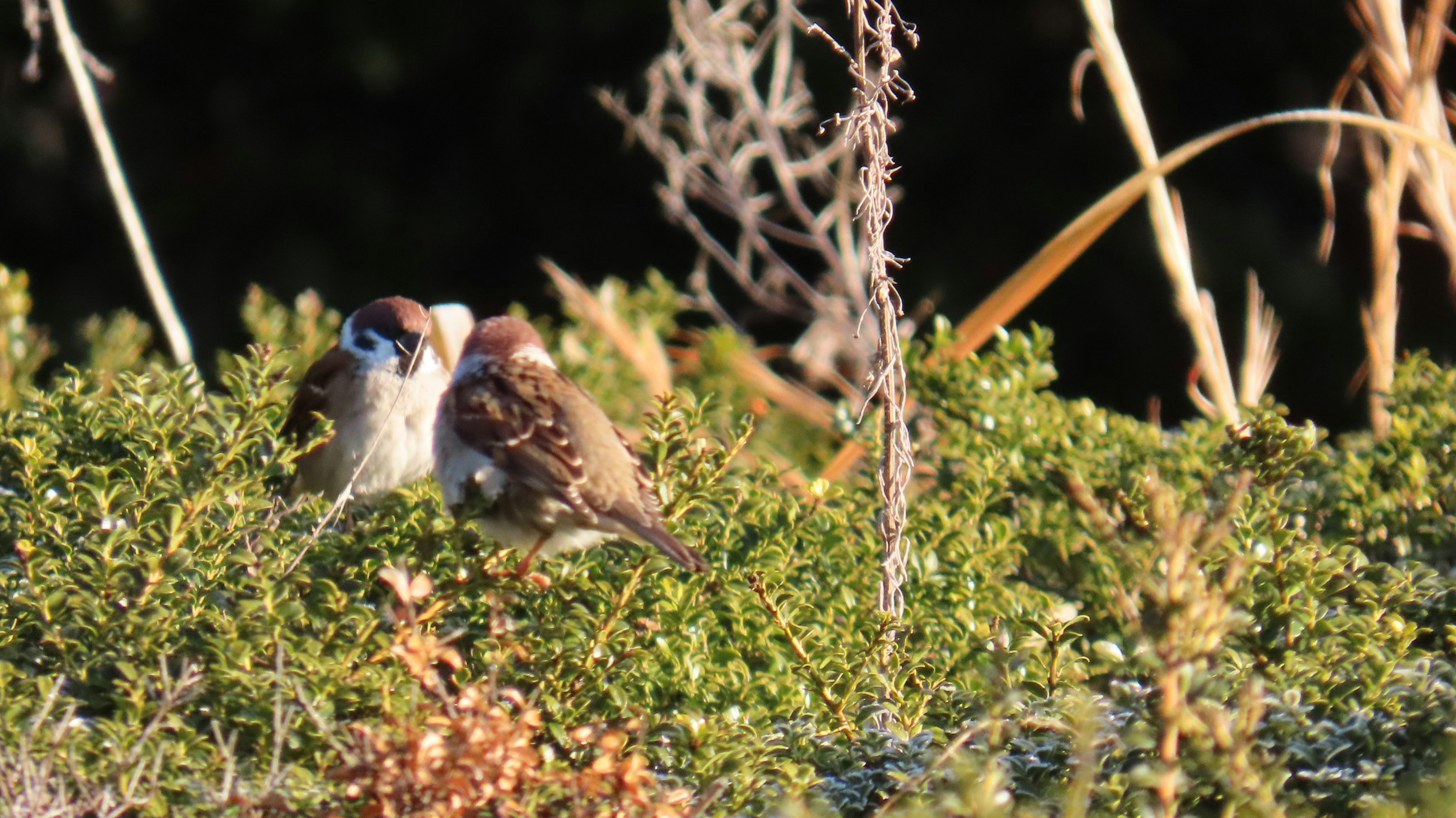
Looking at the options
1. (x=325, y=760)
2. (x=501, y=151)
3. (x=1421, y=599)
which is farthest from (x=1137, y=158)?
(x=325, y=760)

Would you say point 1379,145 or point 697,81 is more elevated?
point 1379,145

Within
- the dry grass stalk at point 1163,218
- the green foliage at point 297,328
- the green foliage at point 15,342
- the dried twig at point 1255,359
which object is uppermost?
the dried twig at point 1255,359

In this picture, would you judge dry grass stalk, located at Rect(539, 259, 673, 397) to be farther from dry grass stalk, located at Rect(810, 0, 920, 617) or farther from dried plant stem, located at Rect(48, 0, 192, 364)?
dry grass stalk, located at Rect(810, 0, 920, 617)

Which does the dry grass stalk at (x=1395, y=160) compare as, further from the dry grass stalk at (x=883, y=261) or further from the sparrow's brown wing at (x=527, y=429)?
the sparrow's brown wing at (x=527, y=429)

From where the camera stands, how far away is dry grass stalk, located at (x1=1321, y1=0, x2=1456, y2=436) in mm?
3275

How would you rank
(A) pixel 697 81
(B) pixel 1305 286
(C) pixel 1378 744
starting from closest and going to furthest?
(C) pixel 1378 744 < (A) pixel 697 81 < (B) pixel 1305 286

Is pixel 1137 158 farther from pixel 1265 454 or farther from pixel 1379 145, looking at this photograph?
pixel 1265 454

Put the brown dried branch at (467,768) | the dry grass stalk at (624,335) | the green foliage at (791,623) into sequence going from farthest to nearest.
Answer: the dry grass stalk at (624,335), the green foliage at (791,623), the brown dried branch at (467,768)

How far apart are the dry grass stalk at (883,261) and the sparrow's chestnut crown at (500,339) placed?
3.37ft

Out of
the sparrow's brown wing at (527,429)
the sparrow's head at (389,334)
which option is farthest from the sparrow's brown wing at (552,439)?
the sparrow's head at (389,334)

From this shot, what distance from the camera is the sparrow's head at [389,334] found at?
11.7 feet

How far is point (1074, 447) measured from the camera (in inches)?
113

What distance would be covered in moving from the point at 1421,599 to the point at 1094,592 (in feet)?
2.05

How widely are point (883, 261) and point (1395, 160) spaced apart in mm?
1711
